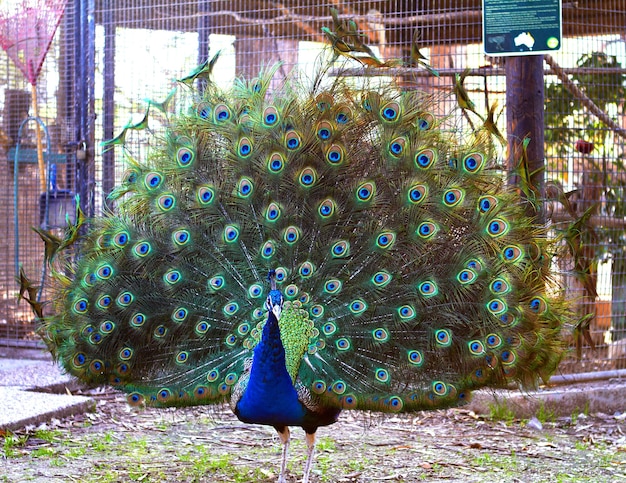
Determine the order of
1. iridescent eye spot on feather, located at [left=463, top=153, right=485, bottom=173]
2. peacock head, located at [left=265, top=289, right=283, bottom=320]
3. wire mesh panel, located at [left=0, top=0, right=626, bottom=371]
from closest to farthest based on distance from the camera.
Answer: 1. peacock head, located at [left=265, top=289, right=283, bottom=320]
2. iridescent eye spot on feather, located at [left=463, top=153, right=485, bottom=173]
3. wire mesh panel, located at [left=0, top=0, right=626, bottom=371]

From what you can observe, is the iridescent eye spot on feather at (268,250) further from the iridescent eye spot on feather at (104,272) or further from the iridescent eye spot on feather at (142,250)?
the iridescent eye spot on feather at (104,272)

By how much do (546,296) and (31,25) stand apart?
582cm

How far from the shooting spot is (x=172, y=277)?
4.62 m

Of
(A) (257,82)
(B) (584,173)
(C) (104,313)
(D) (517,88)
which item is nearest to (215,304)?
(C) (104,313)

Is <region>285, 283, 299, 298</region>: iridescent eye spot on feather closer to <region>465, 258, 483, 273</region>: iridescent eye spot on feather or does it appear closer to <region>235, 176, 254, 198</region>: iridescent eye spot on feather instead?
<region>235, 176, 254, 198</region>: iridescent eye spot on feather

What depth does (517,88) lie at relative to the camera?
592cm

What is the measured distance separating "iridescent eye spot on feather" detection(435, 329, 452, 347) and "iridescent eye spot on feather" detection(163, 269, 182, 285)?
1438mm

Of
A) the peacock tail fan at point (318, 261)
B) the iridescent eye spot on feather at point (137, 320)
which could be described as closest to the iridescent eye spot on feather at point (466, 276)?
the peacock tail fan at point (318, 261)

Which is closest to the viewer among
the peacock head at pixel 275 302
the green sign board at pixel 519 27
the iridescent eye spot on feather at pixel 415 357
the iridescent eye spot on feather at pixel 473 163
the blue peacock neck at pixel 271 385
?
the peacock head at pixel 275 302

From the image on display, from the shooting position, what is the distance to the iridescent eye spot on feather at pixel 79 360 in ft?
15.0

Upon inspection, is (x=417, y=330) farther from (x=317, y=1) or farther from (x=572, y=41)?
(x=317, y=1)

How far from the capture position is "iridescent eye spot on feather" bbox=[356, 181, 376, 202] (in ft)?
15.0

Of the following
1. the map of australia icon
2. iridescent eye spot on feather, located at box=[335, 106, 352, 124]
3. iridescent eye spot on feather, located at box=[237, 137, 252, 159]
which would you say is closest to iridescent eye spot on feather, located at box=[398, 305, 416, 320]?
iridescent eye spot on feather, located at box=[335, 106, 352, 124]

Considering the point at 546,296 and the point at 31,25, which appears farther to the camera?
the point at 31,25
